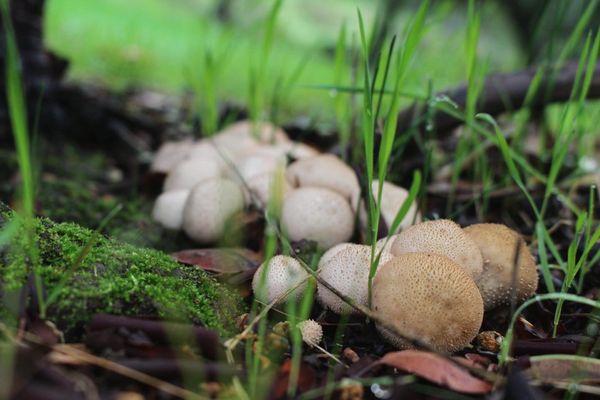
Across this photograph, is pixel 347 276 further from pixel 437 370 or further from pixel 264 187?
pixel 264 187

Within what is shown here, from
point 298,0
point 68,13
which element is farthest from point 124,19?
point 298,0

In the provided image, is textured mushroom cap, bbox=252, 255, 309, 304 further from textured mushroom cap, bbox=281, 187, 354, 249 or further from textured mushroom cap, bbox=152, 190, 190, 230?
textured mushroom cap, bbox=152, 190, 190, 230

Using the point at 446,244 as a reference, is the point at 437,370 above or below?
below

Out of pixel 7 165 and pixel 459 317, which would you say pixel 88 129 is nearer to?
pixel 7 165

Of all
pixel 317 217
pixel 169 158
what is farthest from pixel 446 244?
pixel 169 158

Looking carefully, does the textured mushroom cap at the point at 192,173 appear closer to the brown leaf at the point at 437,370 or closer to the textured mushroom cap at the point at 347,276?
the textured mushroom cap at the point at 347,276

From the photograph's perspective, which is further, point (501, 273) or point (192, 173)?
point (192, 173)
